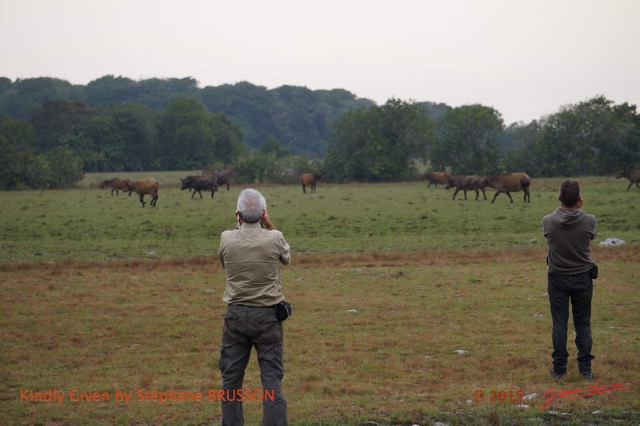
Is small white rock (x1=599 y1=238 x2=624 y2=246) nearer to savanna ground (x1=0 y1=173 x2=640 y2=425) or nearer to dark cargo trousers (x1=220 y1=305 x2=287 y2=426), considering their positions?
savanna ground (x1=0 y1=173 x2=640 y2=425)

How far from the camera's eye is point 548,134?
66.5 metres

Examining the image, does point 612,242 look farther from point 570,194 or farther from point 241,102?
point 241,102

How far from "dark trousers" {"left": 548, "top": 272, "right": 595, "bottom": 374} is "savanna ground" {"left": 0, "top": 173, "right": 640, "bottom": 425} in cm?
21

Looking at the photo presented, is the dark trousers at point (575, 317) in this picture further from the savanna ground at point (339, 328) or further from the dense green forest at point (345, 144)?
the dense green forest at point (345, 144)

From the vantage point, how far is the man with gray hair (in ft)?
20.7

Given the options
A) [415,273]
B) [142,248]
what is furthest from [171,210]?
[415,273]

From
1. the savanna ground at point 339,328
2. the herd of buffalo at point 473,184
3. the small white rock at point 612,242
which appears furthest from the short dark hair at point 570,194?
the herd of buffalo at point 473,184

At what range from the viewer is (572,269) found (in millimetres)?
8297

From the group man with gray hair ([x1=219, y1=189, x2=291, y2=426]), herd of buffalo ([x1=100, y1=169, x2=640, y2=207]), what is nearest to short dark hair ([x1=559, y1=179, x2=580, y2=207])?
man with gray hair ([x1=219, y1=189, x2=291, y2=426])

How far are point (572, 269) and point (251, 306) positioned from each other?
388cm

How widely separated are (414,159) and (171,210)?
39369mm

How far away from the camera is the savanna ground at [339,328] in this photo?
7.43m

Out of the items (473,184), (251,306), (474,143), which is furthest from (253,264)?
(474,143)

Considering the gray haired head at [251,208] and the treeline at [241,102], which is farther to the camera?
the treeline at [241,102]
